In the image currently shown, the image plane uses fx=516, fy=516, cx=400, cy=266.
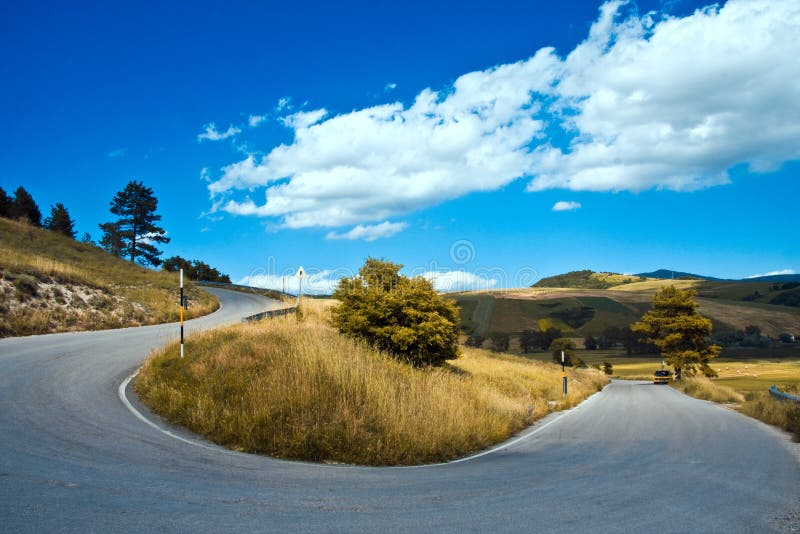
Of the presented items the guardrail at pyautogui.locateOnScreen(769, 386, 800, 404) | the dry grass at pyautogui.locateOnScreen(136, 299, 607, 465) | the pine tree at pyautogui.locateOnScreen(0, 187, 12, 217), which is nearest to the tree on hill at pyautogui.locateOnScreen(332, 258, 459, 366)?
the dry grass at pyautogui.locateOnScreen(136, 299, 607, 465)

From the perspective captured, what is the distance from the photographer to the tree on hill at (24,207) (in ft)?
195

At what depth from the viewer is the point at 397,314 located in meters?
20.9

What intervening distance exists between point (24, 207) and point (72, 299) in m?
46.9

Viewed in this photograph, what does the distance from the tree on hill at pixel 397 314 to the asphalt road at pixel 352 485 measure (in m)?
8.92

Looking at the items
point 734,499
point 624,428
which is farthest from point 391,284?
point 734,499

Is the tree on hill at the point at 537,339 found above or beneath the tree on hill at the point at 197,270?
beneath

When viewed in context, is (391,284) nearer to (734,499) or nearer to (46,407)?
(46,407)

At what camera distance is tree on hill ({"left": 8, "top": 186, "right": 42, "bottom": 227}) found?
59322 mm

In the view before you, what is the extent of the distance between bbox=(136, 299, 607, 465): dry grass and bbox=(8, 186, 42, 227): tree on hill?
5951 cm

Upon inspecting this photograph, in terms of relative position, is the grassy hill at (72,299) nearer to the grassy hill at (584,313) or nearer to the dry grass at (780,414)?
the dry grass at (780,414)

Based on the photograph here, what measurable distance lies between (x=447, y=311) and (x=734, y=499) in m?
15.7

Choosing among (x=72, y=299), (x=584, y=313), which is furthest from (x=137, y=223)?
(x=584, y=313)

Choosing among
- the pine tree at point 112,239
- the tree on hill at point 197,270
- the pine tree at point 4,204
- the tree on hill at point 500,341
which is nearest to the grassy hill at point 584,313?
the tree on hill at point 500,341

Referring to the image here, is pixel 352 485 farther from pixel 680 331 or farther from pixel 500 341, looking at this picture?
pixel 500 341
